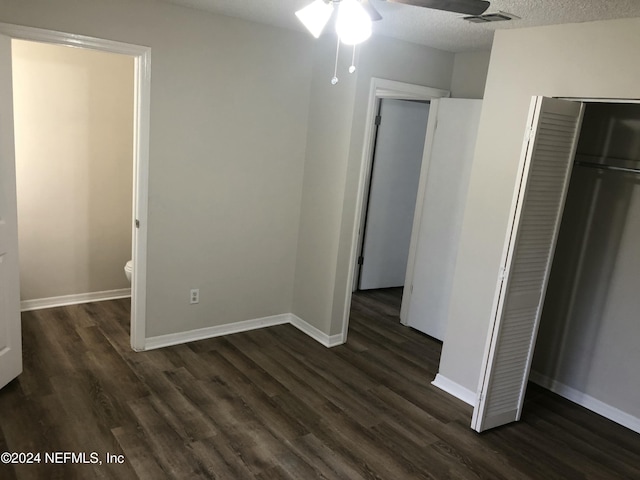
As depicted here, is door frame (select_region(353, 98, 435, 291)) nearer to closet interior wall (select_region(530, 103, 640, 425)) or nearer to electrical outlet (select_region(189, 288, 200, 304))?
closet interior wall (select_region(530, 103, 640, 425))

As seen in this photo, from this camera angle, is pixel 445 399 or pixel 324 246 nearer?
pixel 445 399

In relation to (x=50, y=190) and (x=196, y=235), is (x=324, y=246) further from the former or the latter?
(x=50, y=190)

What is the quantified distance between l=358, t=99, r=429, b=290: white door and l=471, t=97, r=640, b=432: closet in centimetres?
193

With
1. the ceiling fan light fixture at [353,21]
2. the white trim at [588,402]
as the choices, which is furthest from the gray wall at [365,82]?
the ceiling fan light fixture at [353,21]

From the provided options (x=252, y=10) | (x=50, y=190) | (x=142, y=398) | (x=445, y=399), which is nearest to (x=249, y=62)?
(x=252, y=10)

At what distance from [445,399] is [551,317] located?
1.00 m

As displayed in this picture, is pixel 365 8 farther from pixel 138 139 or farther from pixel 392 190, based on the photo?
pixel 392 190

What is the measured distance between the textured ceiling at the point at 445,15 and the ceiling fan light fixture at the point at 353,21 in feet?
2.85

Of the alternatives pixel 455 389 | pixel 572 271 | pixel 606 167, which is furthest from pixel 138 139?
pixel 572 271

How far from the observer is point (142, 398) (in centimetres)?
302

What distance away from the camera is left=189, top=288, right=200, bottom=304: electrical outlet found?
12.4ft

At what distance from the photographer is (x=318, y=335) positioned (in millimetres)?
4066

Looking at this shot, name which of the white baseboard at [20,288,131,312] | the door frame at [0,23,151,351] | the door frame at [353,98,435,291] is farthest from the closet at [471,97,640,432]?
the white baseboard at [20,288,131,312]

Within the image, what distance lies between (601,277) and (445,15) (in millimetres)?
1960
